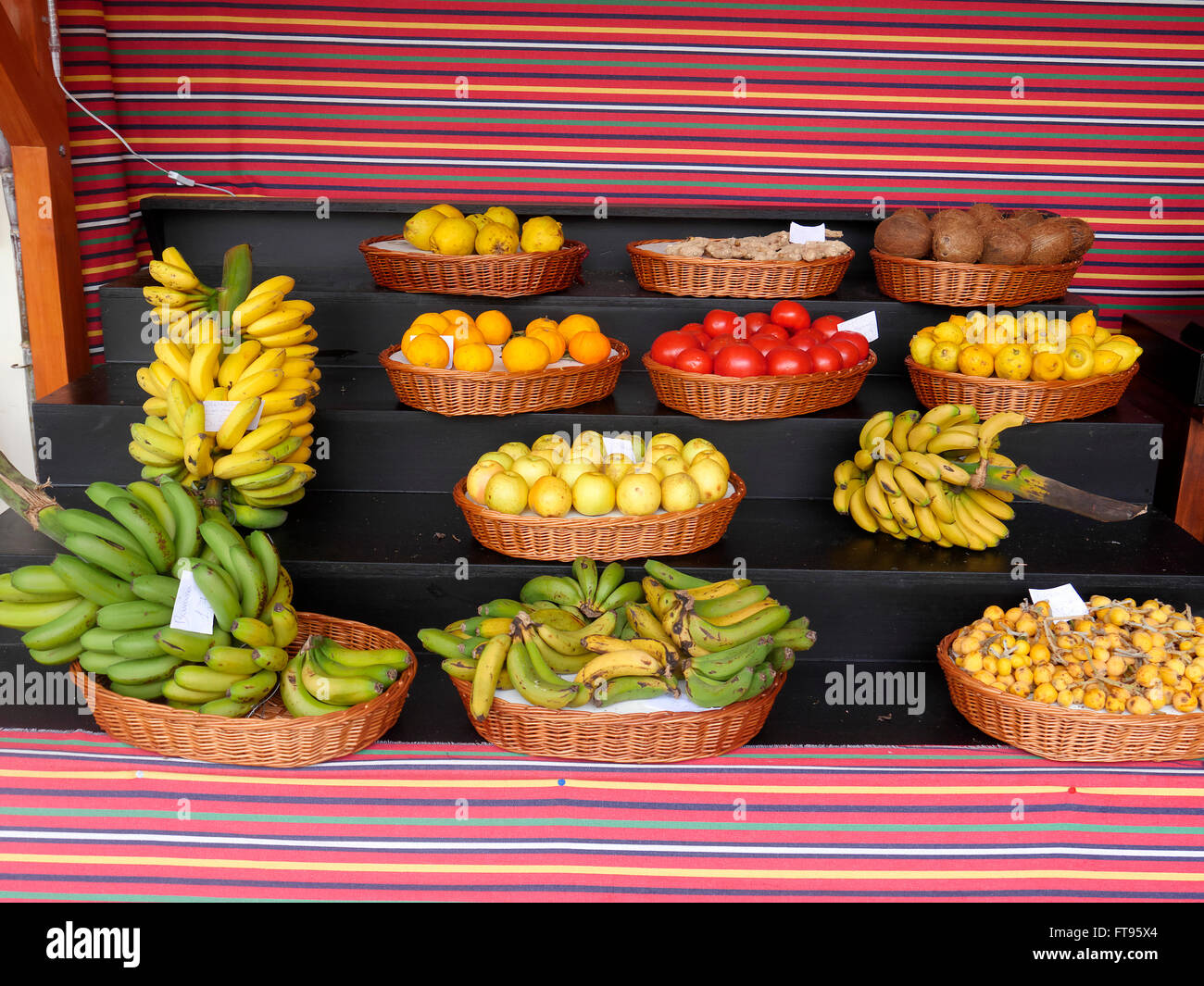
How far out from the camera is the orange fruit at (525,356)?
2.90 m

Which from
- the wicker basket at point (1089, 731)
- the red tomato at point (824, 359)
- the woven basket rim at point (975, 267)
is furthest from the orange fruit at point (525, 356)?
the wicker basket at point (1089, 731)

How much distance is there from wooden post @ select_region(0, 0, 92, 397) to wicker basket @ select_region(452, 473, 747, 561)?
1603mm

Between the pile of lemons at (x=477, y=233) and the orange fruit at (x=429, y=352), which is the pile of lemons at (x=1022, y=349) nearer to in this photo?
the pile of lemons at (x=477, y=233)

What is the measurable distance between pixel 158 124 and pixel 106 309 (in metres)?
1.18

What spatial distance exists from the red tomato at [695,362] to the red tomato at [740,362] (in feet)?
0.10

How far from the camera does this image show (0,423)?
360 centimetres

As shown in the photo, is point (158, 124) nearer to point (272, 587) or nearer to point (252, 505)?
point (252, 505)

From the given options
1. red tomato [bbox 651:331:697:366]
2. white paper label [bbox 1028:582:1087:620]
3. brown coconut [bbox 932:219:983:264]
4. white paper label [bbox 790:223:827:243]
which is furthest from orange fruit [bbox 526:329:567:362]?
white paper label [bbox 1028:582:1087:620]

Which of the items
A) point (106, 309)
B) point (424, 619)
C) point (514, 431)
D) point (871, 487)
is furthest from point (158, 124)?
point (871, 487)

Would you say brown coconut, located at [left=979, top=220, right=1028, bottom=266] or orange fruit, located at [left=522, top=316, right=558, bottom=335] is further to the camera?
brown coconut, located at [left=979, top=220, right=1028, bottom=266]

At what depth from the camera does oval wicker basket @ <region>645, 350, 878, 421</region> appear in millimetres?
2920

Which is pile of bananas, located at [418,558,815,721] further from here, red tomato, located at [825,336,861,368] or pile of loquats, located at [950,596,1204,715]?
red tomato, located at [825,336,861,368]

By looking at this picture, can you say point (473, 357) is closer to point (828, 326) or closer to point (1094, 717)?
point (828, 326)
